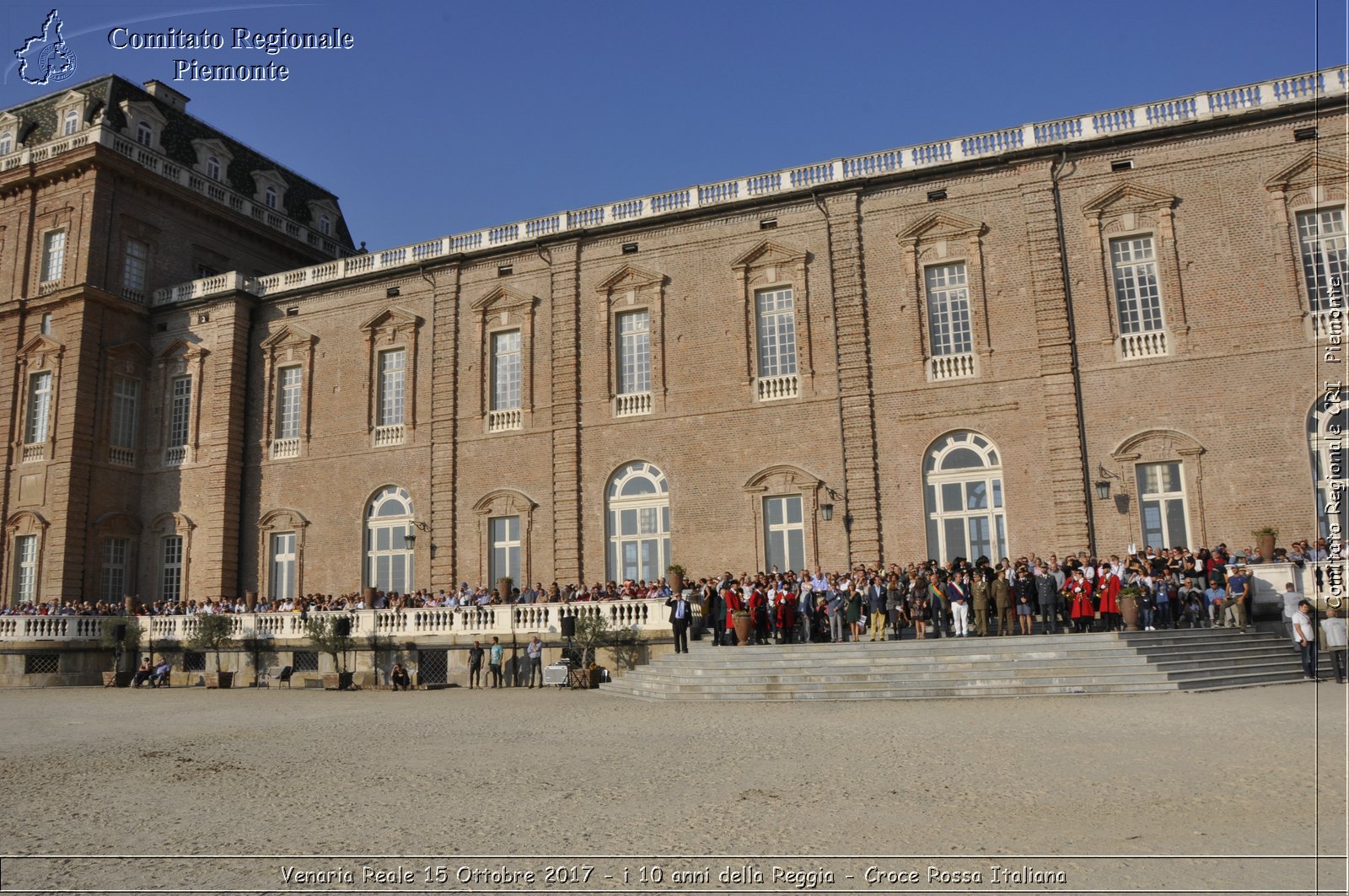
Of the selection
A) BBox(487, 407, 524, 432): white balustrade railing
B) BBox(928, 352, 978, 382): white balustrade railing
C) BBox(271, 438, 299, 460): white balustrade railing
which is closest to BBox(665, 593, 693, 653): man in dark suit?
BBox(928, 352, 978, 382): white balustrade railing

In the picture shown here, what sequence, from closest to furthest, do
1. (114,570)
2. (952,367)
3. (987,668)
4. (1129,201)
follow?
(987,668) → (1129,201) → (952,367) → (114,570)

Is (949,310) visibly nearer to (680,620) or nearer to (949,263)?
(949,263)

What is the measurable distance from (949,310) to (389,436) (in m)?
17.5

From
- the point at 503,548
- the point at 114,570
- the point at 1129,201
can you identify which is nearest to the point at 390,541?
the point at 503,548

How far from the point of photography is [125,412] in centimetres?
3466

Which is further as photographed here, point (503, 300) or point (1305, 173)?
point (503, 300)

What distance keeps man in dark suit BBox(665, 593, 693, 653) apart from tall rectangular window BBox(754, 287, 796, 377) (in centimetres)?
794

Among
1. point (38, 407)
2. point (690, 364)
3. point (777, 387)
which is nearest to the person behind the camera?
point (777, 387)

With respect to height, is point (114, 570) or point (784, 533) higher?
point (784, 533)

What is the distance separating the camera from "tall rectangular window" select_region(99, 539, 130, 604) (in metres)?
33.1

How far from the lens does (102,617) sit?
95.5ft

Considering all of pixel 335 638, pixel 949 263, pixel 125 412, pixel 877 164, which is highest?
pixel 877 164

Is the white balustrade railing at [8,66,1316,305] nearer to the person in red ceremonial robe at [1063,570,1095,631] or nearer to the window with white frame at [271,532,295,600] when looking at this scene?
the window with white frame at [271,532,295,600]

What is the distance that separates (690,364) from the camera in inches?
1102
